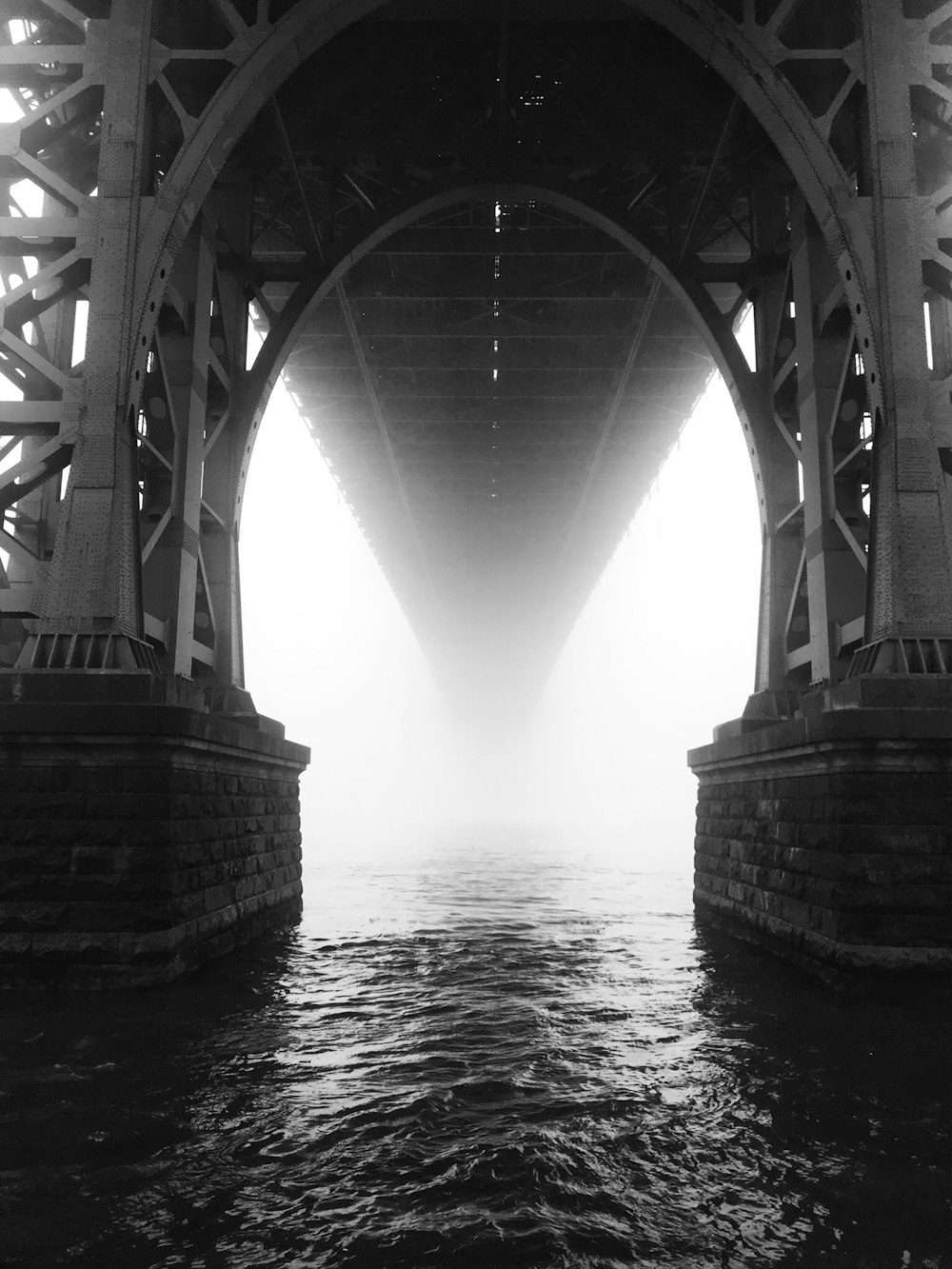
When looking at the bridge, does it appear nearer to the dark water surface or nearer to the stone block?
the stone block

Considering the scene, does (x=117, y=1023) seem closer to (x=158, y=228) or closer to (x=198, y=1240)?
(x=198, y=1240)

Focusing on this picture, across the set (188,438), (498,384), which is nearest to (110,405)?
(188,438)

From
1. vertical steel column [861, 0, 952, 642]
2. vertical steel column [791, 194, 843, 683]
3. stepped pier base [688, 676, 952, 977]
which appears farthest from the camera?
vertical steel column [791, 194, 843, 683]

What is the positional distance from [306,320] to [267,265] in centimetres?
91

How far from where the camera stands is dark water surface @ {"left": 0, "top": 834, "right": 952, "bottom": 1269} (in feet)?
12.1

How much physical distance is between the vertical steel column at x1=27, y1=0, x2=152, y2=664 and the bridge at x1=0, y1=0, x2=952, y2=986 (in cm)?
3

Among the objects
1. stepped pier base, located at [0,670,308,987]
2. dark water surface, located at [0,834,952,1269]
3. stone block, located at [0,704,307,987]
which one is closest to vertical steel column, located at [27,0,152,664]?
stepped pier base, located at [0,670,308,987]

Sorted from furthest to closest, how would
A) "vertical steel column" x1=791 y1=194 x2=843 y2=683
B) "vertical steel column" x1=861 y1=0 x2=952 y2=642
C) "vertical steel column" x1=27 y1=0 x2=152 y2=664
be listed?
"vertical steel column" x1=791 y1=194 x2=843 y2=683, "vertical steel column" x1=861 y1=0 x2=952 y2=642, "vertical steel column" x1=27 y1=0 x2=152 y2=664

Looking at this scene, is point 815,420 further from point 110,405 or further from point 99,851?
point 99,851

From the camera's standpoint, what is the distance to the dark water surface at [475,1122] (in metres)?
3.70

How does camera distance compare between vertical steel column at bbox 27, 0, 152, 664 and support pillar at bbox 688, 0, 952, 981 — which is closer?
support pillar at bbox 688, 0, 952, 981

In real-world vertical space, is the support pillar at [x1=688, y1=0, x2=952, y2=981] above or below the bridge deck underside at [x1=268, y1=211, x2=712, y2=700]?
below

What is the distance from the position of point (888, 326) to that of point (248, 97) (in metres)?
6.99

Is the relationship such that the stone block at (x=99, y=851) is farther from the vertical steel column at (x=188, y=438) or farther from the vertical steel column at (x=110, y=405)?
the vertical steel column at (x=188, y=438)
